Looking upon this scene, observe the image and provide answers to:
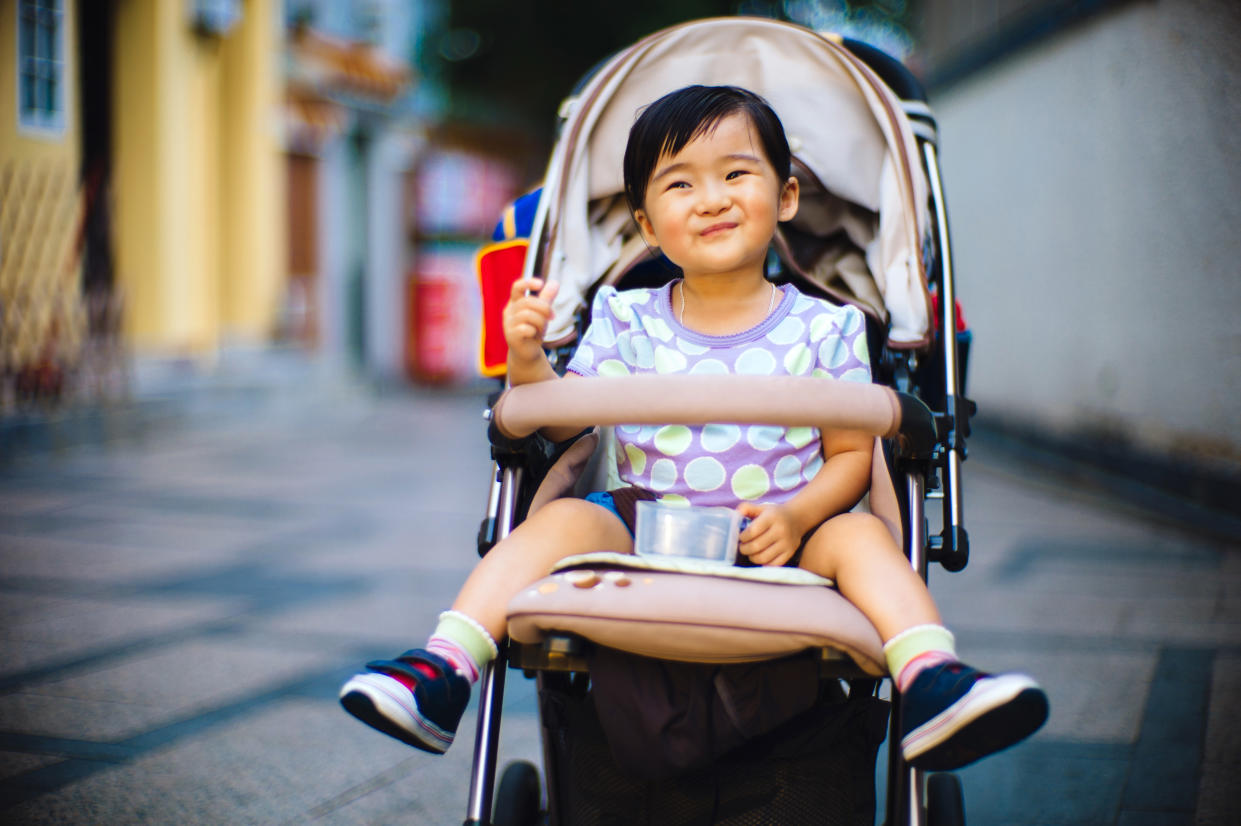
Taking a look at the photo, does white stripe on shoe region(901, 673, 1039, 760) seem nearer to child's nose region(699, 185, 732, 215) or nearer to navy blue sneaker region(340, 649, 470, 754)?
Answer: navy blue sneaker region(340, 649, 470, 754)

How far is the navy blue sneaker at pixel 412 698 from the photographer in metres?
1.54

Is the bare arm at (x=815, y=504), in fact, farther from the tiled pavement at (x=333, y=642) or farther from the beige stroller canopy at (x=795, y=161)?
the tiled pavement at (x=333, y=642)

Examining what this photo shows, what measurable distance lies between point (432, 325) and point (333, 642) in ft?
37.9

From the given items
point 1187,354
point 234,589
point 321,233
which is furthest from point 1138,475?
point 321,233

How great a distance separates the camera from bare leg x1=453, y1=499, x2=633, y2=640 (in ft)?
5.68

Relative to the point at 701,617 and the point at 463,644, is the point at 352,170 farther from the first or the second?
the point at 701,617

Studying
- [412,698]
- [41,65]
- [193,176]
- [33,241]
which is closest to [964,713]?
[412,698]

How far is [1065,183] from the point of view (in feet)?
24.5

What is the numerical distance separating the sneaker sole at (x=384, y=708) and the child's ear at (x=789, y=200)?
1.17 m

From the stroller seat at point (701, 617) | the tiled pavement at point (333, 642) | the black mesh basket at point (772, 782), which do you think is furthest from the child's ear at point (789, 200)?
the tiled pavement at point (333, 642)

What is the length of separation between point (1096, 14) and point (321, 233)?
11.1 meters

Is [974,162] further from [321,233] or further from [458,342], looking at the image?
[321,233]

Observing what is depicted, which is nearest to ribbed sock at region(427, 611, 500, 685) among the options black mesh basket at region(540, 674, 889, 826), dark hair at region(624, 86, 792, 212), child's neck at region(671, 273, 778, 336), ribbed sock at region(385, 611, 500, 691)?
ribbed sock at region(385, 611, 500, 691)

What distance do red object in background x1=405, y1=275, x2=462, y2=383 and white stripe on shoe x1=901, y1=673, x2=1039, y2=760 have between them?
45.0 ft
